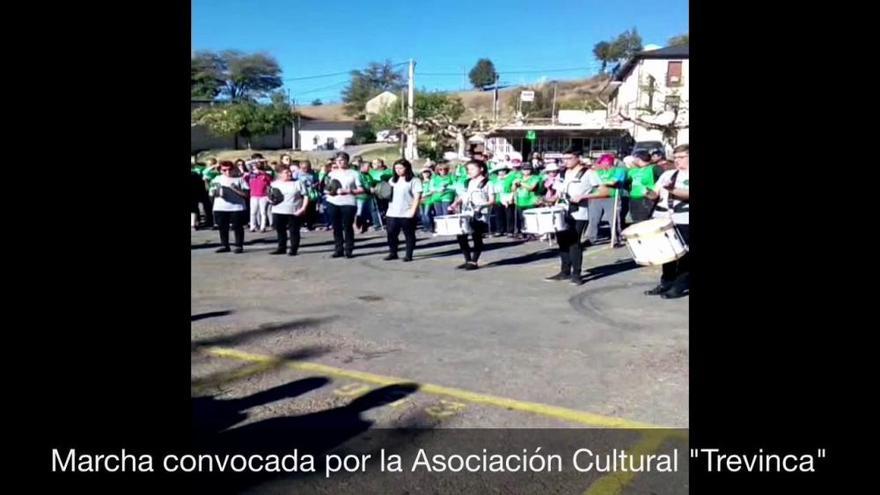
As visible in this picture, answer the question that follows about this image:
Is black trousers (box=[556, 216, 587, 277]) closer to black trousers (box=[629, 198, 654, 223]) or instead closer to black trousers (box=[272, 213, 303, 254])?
black trousers (box=[629, 198, 654, 223])

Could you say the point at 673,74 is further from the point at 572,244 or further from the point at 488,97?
the point at 488,97

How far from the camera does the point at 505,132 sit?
197 ft

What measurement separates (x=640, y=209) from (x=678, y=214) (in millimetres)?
6060

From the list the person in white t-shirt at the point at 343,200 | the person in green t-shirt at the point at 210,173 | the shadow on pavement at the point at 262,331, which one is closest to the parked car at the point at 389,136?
the person in green t-shirt at the point at 210,173

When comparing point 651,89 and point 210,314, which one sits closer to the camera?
point 210,314

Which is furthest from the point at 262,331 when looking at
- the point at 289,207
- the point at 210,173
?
the point at 210,173

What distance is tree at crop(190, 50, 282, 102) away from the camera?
91.6m

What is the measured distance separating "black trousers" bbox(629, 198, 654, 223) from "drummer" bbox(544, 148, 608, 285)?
12.8 ft

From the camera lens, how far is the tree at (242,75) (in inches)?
3605

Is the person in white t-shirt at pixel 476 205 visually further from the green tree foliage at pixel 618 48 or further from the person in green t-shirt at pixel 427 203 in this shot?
the green tree foliage at pixel 618 48

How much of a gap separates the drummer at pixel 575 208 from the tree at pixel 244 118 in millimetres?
63088

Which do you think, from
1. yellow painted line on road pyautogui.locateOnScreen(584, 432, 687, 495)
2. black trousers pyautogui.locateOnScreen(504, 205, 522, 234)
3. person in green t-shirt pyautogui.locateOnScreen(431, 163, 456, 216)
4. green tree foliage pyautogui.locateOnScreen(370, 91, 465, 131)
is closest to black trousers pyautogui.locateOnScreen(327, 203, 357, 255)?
person in green t-shirt pyautogui.locateOnScreen(431, 163, 456, 216)

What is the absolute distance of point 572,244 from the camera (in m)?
9.97
